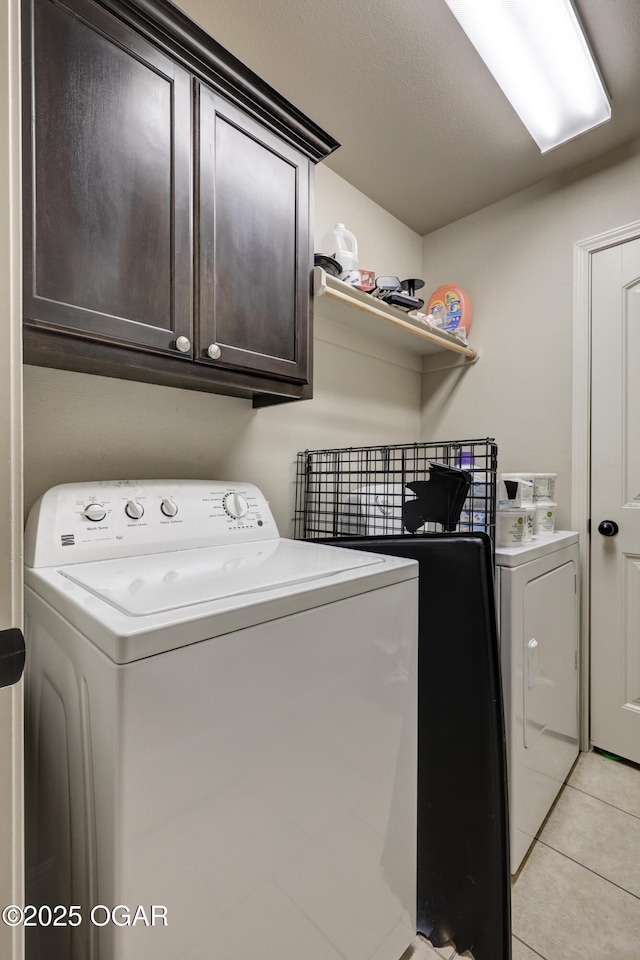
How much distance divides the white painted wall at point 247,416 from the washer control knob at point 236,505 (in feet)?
0.75

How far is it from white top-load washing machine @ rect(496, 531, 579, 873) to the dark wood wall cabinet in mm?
939

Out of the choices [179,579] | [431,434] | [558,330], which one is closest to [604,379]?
[558,330]

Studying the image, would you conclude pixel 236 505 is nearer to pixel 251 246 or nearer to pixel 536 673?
pixel 251 246

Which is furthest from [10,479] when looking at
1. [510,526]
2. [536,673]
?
[536,673]

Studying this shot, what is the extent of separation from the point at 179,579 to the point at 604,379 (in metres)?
1.99

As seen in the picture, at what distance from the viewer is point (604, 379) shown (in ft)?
6.46

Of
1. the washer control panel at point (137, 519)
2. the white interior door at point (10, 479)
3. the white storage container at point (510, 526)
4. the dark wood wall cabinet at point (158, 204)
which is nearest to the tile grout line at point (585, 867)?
the white storage container at point (510, 526)

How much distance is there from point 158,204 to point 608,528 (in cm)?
205

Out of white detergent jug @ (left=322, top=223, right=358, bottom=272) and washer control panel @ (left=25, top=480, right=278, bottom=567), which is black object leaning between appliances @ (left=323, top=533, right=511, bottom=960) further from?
white detergent jug @ (left=322, top=223, right=358, bottom=272)

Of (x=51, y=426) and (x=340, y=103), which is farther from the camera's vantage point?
(x=340, y=103)

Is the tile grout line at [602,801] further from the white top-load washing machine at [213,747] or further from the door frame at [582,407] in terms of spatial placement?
the white top-load washing machine at [213,747]

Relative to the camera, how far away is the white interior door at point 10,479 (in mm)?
504

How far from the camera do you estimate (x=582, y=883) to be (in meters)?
1.33

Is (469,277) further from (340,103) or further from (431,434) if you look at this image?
(340,103)
